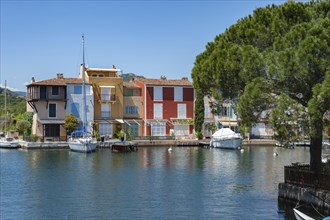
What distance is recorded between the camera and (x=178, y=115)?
272ft

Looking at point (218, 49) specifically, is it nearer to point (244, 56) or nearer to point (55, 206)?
point (244, 56)

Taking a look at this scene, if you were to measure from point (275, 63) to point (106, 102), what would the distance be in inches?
2249

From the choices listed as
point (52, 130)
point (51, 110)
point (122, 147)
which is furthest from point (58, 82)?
point (122, 147)

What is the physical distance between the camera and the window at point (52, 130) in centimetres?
7462

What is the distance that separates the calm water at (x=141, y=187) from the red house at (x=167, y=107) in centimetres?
2373

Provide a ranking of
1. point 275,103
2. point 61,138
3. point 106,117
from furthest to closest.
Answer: point 106,117
point 61,138
point 275,103

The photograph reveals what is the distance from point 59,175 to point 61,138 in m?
33.2

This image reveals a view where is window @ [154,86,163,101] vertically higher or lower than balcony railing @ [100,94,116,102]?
higher

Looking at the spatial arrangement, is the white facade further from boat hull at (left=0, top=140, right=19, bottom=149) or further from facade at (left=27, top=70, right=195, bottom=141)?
boat hull at (left=0, top=140, right=19, bottom=149)

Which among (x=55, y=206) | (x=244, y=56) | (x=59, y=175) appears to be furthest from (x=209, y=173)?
(x=244, y=56)

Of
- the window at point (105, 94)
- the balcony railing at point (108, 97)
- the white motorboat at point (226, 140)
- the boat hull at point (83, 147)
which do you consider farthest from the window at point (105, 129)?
the white motorboat at point (226, 140)

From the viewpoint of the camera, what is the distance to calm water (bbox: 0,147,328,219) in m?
26.6

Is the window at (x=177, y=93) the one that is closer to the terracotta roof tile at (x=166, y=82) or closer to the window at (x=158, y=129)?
the terracotta roof tile at (x=166, y=82)

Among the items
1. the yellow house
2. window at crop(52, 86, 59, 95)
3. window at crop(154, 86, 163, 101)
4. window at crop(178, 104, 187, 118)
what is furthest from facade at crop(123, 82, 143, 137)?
window at crop(52, 86, 59, 95)
